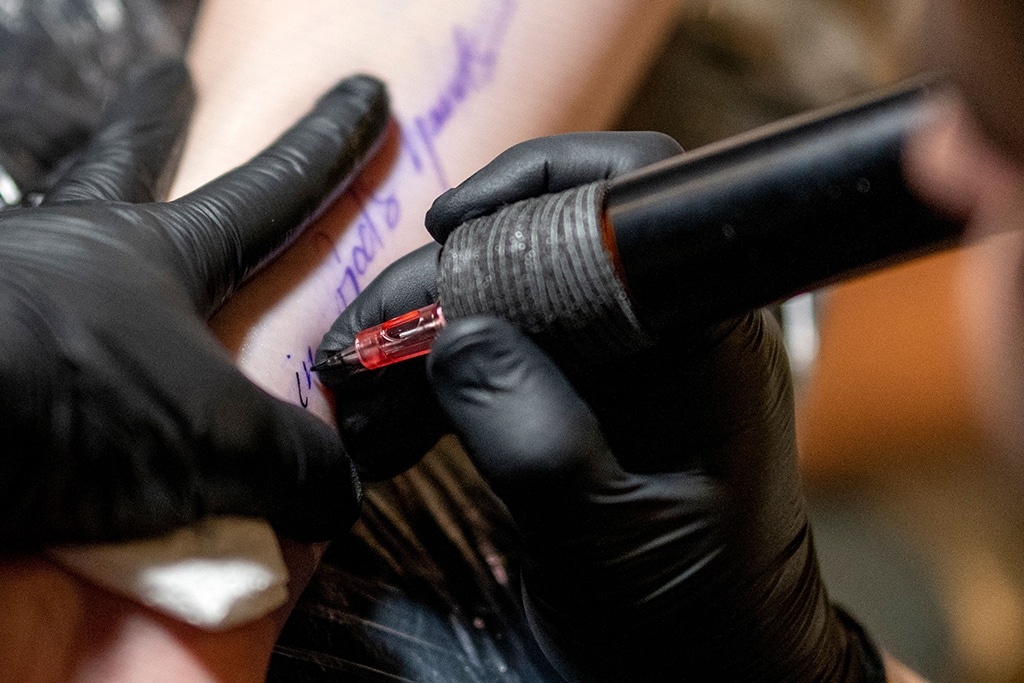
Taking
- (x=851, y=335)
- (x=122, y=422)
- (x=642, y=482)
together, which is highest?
(x=122, y=422)

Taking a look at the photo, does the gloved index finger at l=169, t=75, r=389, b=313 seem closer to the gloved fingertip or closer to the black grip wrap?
the gloved fingertip

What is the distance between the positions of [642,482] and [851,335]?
31.4 inches

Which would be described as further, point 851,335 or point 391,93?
point 851,335

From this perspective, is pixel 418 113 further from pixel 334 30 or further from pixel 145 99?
pixel 145 99

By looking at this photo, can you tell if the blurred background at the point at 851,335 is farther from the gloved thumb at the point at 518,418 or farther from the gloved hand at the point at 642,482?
the gloved thumb at the point at 518,418

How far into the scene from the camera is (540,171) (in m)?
0.65

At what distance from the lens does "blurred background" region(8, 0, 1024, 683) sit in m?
1.00

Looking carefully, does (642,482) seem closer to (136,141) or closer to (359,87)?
(359,87)

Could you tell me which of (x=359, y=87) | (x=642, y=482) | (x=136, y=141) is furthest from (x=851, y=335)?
(x=136, y=141)

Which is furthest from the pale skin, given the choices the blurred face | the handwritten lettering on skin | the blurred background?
the blurred face

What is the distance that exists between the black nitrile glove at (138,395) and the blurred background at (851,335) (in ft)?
1.37

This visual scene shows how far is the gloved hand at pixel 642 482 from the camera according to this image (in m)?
0.57

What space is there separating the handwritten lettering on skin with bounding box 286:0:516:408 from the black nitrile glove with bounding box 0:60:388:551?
121 mm

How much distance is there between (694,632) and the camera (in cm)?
66
